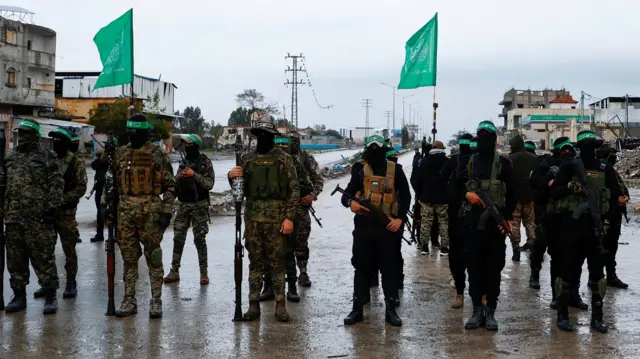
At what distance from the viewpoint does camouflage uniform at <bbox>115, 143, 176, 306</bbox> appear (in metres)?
6.80

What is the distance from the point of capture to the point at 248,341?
609 cm

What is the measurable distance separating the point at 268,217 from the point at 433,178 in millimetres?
4219

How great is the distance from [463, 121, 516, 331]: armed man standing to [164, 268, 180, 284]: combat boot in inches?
150

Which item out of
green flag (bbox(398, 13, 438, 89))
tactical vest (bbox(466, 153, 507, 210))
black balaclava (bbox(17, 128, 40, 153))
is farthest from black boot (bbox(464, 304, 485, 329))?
green flag (bbox(398, 13, 438, 89))

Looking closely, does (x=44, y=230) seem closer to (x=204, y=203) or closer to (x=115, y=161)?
(x=115, y=161)

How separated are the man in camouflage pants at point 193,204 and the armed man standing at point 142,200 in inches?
61.8

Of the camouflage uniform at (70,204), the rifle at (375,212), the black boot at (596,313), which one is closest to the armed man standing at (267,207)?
the rifle at (375,212)

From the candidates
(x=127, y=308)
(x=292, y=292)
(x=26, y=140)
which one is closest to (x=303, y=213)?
(x=292, y=292)

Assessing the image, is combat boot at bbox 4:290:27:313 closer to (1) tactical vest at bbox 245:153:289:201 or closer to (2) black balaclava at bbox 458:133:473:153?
(1) tactical vest at bbox 245:153:289:201

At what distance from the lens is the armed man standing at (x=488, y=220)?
6.58m

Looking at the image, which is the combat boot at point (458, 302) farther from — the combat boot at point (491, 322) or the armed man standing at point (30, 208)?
the armed man standing at point (30, 208)

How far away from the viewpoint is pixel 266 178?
22.1 ft

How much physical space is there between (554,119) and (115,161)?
99076 mm

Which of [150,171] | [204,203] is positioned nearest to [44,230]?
[150,171]
